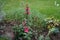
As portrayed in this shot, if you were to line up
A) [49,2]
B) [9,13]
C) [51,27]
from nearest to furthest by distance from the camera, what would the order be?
1. [51,27]
2. [9,13]
3. [49,2]

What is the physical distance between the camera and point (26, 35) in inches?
185

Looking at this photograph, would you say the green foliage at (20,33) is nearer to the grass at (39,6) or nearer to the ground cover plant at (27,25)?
the ground cover plant at (27,25)

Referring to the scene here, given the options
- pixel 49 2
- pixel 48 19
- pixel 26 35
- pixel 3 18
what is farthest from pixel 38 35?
pixel 49 2

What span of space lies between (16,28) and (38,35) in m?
0.49

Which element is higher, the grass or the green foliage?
the grass

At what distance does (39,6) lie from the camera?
21.5ft

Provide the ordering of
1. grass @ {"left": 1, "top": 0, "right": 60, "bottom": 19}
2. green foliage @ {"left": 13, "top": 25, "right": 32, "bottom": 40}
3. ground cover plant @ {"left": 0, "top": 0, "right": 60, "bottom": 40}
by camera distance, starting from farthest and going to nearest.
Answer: grass @ {"left": 1, "top": 0, "right": 60, "bottom": 19}, ground cover plant @ {"left": 0, "top": 0, "right": 60, "bottom": 40}, green foliage @ {"left": 13, "top": 25, "right": 32, "bottom": 40}

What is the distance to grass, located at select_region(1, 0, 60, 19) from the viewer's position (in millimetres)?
6113

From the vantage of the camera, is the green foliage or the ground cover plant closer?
the green foliage

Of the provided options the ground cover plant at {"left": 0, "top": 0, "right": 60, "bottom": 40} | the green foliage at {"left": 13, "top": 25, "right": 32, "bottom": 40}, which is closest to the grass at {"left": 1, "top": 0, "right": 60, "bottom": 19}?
the ground cover plant at {"left": 0, "top": 0, "right": 60, "bottom": 40}

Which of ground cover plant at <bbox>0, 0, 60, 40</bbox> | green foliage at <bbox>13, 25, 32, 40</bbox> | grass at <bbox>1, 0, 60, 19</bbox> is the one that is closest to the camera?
green foliage at <bbox>13, 25, 32, 40</bbox>

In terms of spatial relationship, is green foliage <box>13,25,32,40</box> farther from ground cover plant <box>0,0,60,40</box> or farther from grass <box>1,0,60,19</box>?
grass <box>1,0,60,19</box>

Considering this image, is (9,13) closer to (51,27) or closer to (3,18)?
(3,18)

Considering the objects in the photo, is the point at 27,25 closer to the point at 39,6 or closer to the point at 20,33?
the point at 20,33
